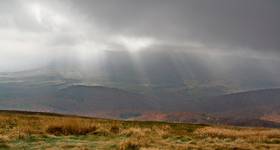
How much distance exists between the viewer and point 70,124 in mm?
34438

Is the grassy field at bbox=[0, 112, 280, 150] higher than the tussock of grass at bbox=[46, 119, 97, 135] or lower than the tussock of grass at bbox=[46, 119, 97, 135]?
lower

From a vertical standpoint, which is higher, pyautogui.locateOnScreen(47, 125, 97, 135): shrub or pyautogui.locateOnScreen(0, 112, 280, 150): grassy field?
pyautogui.locateOnScreen(47, 125, 97, 135): shrub

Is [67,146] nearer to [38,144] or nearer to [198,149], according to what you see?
[38,144]

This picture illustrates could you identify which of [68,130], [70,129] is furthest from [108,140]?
[70,129]

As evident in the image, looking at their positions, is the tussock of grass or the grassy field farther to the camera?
the tussock of grass

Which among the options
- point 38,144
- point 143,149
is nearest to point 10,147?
point 38,144

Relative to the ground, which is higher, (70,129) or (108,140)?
(70,129)

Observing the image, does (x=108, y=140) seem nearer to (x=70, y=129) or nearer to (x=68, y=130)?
(x=68, y=130)

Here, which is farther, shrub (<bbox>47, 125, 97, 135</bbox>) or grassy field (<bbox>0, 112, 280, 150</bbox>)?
shrub (<bbox>47, 125, 97, 135</bbox>)

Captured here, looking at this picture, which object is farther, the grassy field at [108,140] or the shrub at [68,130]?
the shrub at [68,130]

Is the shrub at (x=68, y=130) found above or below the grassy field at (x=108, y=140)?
above

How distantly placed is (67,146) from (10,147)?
3248mm

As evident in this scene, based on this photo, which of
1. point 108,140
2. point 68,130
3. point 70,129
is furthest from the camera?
point 70,129

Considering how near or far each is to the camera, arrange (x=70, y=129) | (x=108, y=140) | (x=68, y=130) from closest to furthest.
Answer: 1. (x=108, y=140)
2. (x=68, y=130)
3. (x=70, y=129)
